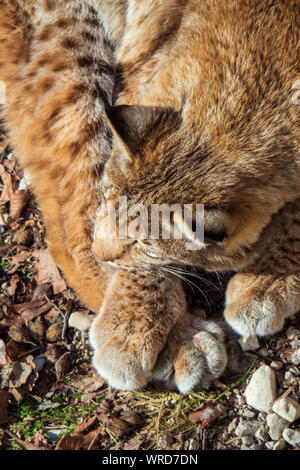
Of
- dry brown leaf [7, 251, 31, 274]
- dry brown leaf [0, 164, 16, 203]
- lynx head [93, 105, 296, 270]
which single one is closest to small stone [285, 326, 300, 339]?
lynx head [93, 105, 296, 270]

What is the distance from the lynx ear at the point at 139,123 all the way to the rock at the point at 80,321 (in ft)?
3.43

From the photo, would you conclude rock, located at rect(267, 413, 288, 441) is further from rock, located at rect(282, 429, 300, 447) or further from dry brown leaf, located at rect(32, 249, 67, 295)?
dry brown leaf, located at rect(32, 249, 67, 295)

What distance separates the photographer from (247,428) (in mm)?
2314

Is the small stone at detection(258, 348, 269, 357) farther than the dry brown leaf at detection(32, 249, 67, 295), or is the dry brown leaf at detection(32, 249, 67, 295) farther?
the dry brown leaf at detection(32, 249, 67, 295)

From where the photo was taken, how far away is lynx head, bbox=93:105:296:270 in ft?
7.22

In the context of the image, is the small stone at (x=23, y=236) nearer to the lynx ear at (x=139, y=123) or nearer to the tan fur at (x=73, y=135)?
the tan fur at (x=73, y=135)

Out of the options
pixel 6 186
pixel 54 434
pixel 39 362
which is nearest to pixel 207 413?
pixel 54 434

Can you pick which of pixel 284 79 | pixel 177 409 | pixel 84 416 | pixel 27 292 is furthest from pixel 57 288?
pixel 284 79

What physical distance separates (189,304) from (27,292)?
1019mm

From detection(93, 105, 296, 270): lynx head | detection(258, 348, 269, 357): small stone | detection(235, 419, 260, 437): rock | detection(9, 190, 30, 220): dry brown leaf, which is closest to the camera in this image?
detection(93, 105, 296, 270): lynx head

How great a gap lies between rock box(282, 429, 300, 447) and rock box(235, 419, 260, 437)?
130mm

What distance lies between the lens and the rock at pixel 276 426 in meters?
2.26

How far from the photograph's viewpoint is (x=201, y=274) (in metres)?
2.83

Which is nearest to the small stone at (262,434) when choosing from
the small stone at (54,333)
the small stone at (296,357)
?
the small stone at (296,357)
